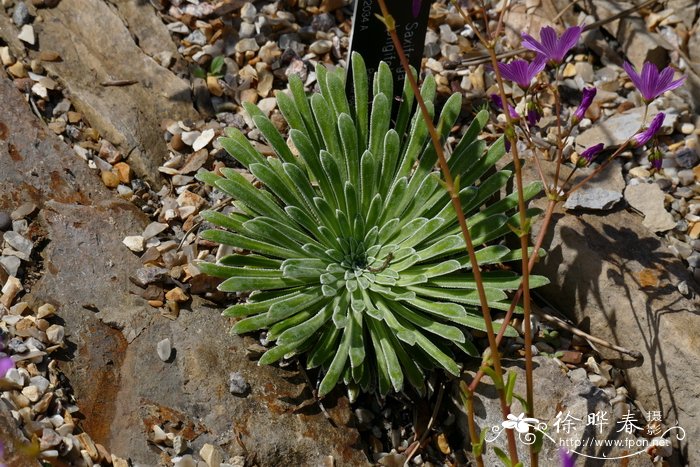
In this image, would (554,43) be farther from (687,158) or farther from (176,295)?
(176,295)

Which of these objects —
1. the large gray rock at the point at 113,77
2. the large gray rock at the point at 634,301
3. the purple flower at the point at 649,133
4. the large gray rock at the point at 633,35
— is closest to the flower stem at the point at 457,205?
the purple flower at the point at 649,133

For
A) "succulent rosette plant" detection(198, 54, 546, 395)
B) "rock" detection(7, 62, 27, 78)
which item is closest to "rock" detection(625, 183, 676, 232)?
"succulent rosette plant" detection(198, 54, 546, 395)

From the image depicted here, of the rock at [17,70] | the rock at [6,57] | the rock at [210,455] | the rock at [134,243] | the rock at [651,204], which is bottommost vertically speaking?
the rock at [210,455]

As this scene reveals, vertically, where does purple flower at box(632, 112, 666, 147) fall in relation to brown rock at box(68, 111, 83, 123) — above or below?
above

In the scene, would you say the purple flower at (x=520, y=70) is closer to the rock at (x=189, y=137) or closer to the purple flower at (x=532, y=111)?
the purple flower at (x=532, y=111)

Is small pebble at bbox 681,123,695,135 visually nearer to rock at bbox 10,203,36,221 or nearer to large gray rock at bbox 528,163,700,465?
large gray rock at bbox 528,163,700,465

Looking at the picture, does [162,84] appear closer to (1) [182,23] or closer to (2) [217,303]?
(1) [182,23]

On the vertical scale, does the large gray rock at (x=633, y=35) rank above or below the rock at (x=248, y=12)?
above
